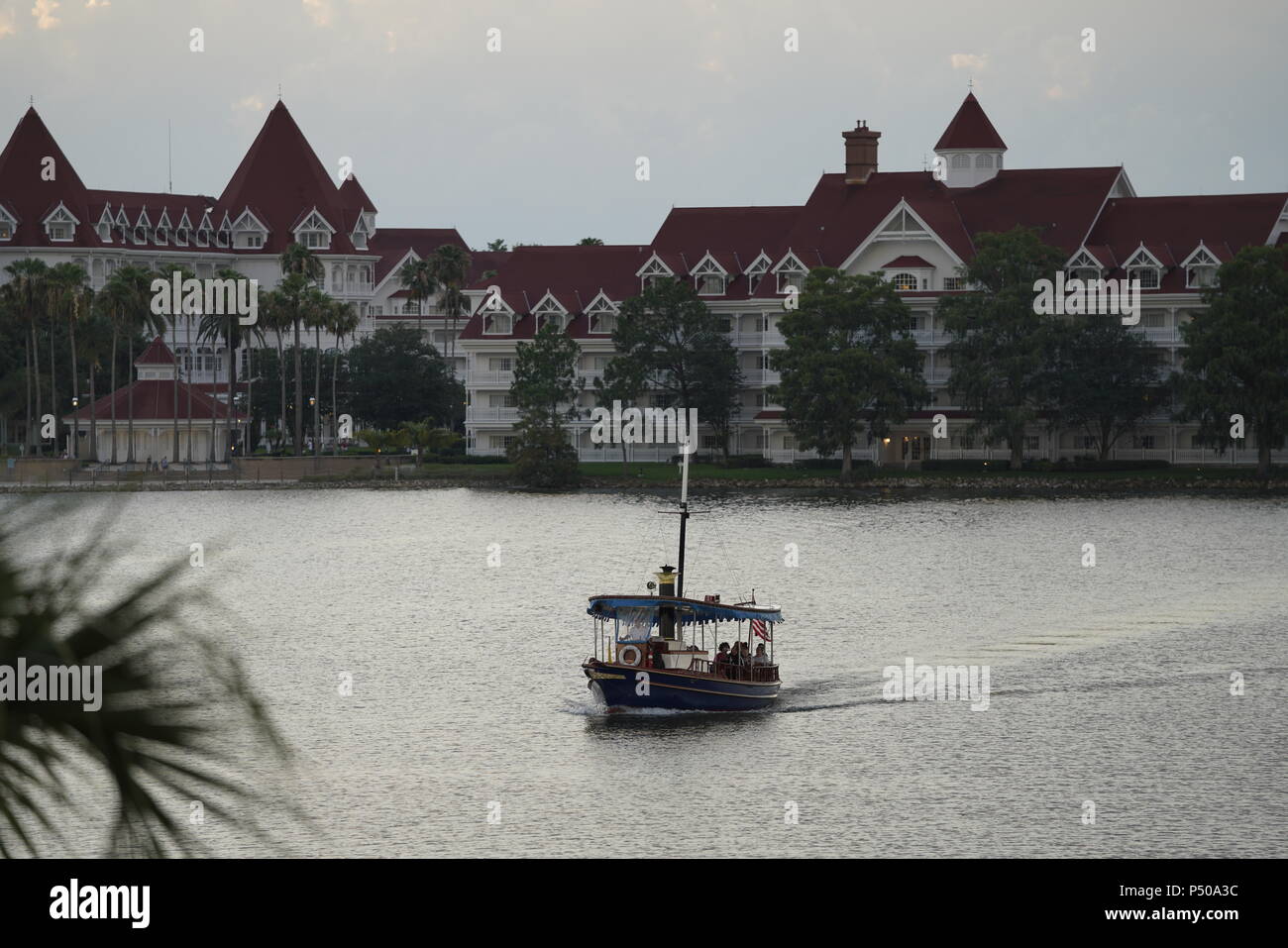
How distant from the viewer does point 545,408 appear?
125 meters

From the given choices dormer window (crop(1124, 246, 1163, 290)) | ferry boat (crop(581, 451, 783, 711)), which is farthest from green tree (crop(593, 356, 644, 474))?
ferry boat (crop(581, 451, 783, 711))

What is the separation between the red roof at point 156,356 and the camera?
139m

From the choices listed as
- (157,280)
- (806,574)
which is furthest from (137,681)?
(157,280)

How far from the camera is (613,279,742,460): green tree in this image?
126 m

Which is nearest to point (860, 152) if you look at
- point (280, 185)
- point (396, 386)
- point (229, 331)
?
point (396, 386)

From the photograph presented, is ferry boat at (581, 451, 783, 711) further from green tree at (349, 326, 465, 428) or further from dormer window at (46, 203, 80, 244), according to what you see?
dormer window at (46, 203, 80, 244)

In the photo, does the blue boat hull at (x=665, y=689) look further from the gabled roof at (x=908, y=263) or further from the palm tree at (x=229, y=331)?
the palm tree at (x=229, y=331)

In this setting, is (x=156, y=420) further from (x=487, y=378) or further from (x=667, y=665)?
(x=667, y=665)

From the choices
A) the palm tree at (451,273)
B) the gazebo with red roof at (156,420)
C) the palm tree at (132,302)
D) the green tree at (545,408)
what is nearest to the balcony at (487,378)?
the green tree at (545,408)

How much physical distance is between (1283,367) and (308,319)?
64.7 meters

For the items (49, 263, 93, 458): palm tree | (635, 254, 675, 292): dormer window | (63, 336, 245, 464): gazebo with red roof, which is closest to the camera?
(49, 263, 93, 458): palm tree

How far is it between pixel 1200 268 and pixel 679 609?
288ft

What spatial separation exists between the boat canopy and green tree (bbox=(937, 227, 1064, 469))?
71735 millimetres
